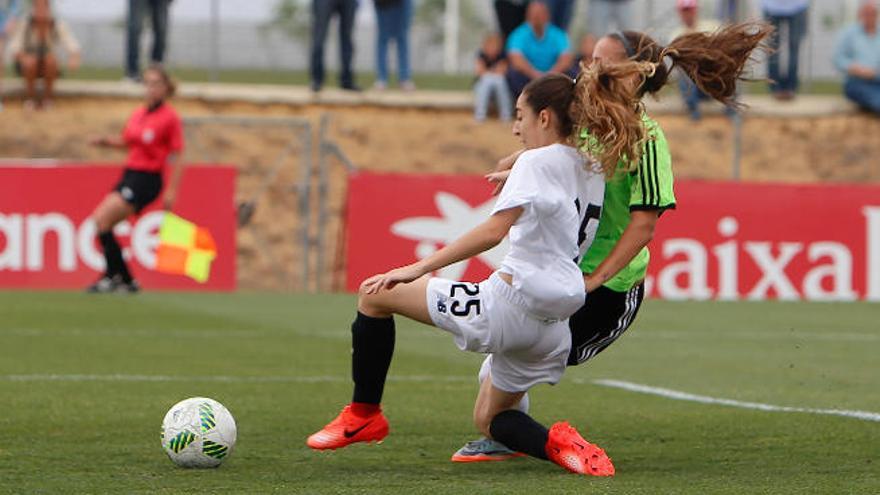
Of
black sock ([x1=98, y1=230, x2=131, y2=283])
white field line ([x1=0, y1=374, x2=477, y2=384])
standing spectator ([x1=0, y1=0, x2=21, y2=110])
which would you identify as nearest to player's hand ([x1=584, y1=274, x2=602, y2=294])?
white field line ([x1=0, y1=374, x2=477, y2=384])

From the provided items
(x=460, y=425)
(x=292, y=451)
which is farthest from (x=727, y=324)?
(x=292, y=451)

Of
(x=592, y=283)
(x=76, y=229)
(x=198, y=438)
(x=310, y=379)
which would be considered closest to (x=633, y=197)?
(x=592, y=283)

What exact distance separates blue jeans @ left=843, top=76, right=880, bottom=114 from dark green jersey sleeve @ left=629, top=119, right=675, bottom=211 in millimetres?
17582

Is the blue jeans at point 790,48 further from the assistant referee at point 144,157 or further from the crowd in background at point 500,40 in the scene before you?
the assistant referee at point 144,157

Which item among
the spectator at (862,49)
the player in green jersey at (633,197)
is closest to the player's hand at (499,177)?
the player in green jersey at (633,197)

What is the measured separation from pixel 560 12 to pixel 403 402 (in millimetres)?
13852

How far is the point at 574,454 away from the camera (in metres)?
6.64

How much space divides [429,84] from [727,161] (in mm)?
4430

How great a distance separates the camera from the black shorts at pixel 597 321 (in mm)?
6992

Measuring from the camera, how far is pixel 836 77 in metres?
25.6

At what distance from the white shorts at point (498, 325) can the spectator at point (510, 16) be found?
15.8m

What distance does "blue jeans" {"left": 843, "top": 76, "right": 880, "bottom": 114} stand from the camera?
23.9 meters

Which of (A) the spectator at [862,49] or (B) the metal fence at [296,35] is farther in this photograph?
(B) the metal fence at [296,35]

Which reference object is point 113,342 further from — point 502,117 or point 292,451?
point 502,117
